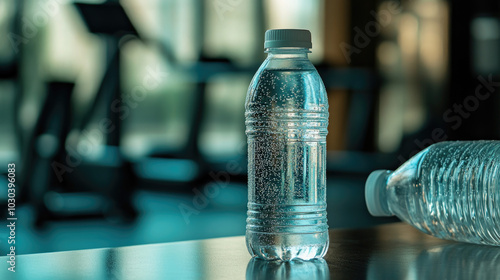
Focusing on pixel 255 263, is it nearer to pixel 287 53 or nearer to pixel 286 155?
pixel 286 155

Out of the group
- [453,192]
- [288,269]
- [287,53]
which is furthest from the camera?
[453,192]

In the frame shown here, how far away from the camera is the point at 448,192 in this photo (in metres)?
1.03

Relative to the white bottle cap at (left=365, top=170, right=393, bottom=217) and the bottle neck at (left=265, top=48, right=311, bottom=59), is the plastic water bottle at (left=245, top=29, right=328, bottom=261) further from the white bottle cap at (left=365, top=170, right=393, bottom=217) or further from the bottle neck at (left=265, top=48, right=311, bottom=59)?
the white bottle cap at (left=365, top=170, right=393, bottom=217)

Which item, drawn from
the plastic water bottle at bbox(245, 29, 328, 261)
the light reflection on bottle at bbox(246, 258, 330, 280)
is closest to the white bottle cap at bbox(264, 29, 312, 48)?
the plastic water bottle at bbox(245, 29, 328, 261)

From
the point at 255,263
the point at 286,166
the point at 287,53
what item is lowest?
the point at 255,263

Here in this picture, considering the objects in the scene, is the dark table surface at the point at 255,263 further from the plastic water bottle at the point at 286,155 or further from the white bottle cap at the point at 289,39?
the white bottle cap at the point at 289,39

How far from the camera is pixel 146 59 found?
14.3ft

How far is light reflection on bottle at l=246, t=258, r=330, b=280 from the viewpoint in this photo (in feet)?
2.39

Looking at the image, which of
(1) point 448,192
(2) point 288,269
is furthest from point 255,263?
(1) point 448,192

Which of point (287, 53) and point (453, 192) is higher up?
point (287, 53)

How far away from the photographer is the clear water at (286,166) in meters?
0.84

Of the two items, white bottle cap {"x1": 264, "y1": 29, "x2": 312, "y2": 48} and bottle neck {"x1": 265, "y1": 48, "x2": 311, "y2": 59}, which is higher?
white bottle cap {"x1": 264, "y1": 29, "x2": 312, "y2": 48}

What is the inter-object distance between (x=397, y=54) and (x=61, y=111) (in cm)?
264

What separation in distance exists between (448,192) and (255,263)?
0.37 meters
